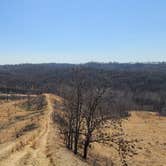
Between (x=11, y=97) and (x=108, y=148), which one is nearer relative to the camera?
(x=108, y=148)

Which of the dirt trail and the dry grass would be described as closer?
the dirt trail

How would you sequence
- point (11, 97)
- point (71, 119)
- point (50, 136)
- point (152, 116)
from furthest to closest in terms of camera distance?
point (11, 97)
point (152, 116)
point (50, 136)
point (71, 119)

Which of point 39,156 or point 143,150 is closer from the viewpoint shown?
point 39,156

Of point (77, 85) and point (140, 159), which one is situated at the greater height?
point (77, 85)

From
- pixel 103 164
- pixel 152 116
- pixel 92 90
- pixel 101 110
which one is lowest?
pixel 152 116

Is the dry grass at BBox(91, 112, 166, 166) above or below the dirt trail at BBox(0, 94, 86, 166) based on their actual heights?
below

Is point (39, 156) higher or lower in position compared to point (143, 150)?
higher

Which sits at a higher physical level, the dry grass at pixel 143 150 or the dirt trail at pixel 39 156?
the dirt trail at pixel 39 156

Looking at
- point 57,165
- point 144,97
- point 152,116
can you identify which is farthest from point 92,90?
point 144,97

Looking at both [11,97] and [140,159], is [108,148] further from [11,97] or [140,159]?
[11,97]

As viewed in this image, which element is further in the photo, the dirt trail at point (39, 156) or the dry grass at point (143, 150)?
the dry grass at point (143, 150)

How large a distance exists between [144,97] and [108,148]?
8419 cm

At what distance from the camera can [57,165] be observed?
69.6ft

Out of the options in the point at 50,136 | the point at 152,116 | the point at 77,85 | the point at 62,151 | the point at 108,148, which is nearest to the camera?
the point at 62,151
